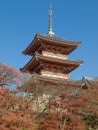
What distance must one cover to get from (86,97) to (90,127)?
1921mm

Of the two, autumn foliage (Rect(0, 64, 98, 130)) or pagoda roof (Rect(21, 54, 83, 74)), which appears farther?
pagoda roof (Rect(21, 54, 83, 74))

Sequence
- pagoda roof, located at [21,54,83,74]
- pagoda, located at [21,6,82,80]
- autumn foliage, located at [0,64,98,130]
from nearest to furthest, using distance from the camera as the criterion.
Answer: autumn foliage, located at [0,64,98,130]
pagoda roof, located at [21,54,83,74]
pagoda, located at [21,6,82,80]

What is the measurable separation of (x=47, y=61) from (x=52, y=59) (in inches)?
19.3

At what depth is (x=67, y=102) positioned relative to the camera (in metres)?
17.6

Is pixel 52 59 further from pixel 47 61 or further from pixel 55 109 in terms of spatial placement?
pixel 55 109

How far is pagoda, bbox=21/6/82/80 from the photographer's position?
24.0 meters

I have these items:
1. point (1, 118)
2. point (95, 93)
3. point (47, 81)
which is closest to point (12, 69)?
point (47, 81)

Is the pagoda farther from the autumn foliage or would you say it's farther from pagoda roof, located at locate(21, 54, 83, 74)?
the autumn foliage

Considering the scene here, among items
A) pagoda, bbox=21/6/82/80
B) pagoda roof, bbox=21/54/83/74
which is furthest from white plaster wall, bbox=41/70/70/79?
pagoda roof, bbox=21/54/83/74

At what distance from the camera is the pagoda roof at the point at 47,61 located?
933 inches

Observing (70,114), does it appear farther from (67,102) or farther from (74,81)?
(74,81)

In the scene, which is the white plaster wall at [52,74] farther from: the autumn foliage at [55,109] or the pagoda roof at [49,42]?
the autumn foliage at [55,109]

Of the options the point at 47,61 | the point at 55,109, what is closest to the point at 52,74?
the point at 47,61

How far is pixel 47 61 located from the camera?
24.0m
